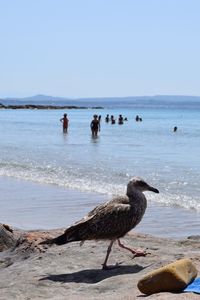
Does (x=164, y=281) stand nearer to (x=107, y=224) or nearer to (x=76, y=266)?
(x=107, y=224)

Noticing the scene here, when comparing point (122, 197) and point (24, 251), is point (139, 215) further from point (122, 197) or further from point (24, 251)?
point (24, 251)

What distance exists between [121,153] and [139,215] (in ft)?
71.6

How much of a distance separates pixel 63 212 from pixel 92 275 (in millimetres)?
5871

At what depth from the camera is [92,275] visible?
7500mm

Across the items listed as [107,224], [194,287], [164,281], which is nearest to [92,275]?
[107,224]

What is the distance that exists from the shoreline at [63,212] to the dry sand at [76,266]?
75.9 inches

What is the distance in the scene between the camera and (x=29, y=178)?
20125mm

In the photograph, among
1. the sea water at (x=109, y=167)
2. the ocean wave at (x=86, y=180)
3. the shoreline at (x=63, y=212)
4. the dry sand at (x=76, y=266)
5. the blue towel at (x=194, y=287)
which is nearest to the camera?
the blue towel at (x=194, y=287)

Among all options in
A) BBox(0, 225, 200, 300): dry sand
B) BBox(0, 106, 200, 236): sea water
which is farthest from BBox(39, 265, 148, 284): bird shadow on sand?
BBox(0, 106, 200, 236): sea water

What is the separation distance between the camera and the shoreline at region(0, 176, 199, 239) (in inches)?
460

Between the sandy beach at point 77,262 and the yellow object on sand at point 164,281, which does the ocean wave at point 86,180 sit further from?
the yellow object on sand at point 164,281

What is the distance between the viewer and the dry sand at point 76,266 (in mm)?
6800

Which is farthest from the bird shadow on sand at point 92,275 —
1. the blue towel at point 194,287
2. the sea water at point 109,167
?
the sea water at point 109,167

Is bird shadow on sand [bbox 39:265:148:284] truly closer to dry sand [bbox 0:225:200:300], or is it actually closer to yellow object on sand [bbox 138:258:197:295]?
dry sand [bbox 0:225:200:300]
